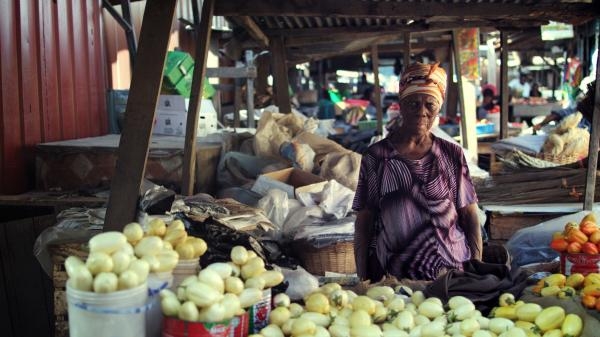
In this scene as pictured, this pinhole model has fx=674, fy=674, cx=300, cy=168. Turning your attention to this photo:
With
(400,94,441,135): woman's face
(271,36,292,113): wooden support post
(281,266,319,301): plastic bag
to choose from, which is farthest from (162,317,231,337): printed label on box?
(271,36,292,113): wooden support post

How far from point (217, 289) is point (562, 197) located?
5.21 meters

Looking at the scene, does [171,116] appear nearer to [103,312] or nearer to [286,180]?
[286,180]

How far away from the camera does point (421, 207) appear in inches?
138

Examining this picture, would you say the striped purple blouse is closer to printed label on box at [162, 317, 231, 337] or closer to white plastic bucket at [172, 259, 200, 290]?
white plastic bucket at [172, 259, 200, 290]

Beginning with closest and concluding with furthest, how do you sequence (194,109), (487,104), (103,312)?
1. (103,312)
2. (194,109)
3. (487,104)

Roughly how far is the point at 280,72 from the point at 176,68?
5.98ft

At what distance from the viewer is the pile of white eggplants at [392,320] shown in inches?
90.3

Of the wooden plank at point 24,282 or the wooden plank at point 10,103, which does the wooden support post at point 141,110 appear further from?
the wooden plank at point 10,103

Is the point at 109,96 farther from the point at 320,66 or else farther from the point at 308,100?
the point at 320,66

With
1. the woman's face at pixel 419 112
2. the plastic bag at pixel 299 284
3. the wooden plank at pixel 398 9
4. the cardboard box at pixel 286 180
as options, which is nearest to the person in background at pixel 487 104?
the wooden plank at pixel 398 9

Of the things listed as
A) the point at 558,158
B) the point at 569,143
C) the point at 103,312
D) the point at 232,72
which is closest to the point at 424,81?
the point at 103,312

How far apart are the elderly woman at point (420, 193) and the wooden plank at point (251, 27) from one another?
362cm

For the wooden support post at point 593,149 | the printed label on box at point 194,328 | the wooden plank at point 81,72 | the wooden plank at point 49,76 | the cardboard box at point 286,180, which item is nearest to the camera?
the printed label on box at point 194,328

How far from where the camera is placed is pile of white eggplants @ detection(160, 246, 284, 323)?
76.0 inches
